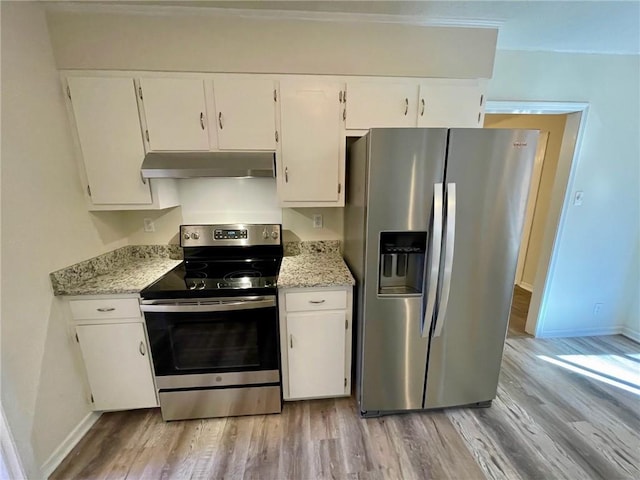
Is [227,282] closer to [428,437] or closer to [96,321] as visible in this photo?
[96,321]

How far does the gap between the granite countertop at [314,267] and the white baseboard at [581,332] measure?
2.34 m

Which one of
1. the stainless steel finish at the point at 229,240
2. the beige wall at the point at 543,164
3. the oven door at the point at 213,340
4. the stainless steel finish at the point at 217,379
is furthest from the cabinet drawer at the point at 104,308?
the beige wall at the point at 543,164

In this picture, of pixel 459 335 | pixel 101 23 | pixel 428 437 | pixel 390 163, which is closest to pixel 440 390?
pixel 428 437

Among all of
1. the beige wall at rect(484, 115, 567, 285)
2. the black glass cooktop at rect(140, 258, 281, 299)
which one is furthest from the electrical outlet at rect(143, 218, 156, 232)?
the beige wall at rect(484, 115, 567, 285)

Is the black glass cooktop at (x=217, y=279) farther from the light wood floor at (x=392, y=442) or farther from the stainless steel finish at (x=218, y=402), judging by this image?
the light wood floor at (x=392, y=442)

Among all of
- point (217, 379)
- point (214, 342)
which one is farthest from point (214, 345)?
point (217, 379)

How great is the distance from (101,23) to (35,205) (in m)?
1.12

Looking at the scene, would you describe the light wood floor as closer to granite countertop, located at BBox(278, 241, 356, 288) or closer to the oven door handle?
the oven door handle

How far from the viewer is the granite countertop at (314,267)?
1.60m

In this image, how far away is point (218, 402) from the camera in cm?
168

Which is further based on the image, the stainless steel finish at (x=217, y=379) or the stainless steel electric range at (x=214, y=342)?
the stainless steel finish at (x=217, y=379)

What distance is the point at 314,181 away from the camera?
1809 mm

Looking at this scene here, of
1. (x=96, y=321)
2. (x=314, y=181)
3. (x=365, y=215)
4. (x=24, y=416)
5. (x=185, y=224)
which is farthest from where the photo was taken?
(x=185, y=224)

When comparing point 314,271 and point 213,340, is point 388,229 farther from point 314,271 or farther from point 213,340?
point 213,340
